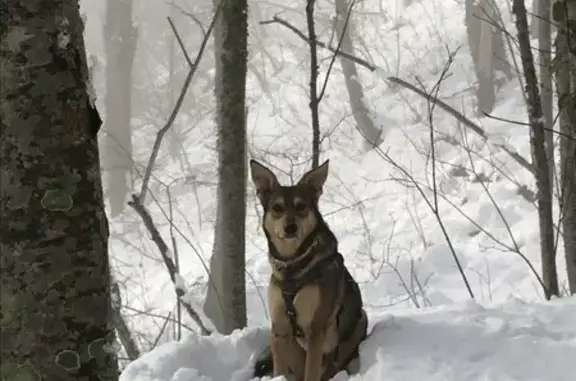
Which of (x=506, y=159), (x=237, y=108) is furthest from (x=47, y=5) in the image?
(x=506, y=159)

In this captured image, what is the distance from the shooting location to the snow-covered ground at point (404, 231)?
3.84 metres

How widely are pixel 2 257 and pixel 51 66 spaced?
1.48 ft

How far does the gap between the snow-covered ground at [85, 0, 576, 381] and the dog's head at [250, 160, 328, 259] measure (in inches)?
30.4

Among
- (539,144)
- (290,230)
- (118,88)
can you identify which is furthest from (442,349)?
(118,88)

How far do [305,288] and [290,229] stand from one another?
1.09ft

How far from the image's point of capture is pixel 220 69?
219 inches

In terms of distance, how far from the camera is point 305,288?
12.5 feet

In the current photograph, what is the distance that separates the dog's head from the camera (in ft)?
12.4

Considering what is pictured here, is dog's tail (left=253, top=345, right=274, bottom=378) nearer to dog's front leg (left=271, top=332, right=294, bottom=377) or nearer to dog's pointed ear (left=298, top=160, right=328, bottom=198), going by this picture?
dog's front leg (left=271, top=332, right=294, bottom=377)

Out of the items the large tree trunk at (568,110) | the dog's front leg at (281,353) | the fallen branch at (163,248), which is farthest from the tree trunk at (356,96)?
the dog's front leg at (281,353)

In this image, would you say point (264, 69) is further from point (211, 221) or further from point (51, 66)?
point (51, 66)

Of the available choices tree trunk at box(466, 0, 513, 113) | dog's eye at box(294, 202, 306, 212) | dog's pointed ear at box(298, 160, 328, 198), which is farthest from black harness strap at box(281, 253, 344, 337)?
tree trunk at box(466, 0, 513, 113)

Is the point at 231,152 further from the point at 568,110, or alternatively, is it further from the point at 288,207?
the point at 568,110

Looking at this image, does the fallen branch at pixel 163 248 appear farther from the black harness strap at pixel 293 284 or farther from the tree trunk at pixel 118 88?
the tree trunk at pixel 118 88
